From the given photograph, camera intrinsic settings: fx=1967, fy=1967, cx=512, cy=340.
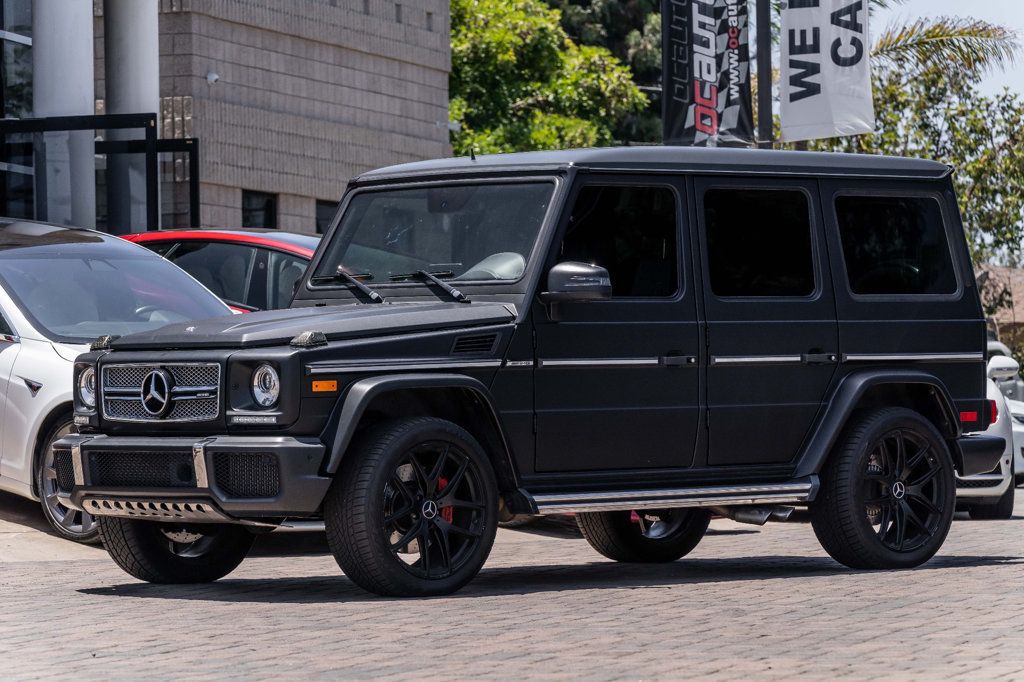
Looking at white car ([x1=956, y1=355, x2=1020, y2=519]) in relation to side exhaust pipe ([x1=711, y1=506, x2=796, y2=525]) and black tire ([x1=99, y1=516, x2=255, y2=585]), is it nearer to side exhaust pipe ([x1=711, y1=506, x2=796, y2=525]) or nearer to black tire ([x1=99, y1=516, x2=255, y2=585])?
side exhaust pipe ([x1=711, y1=506, x2=796, y2=525])

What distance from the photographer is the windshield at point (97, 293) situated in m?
11.9

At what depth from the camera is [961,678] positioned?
6.59m

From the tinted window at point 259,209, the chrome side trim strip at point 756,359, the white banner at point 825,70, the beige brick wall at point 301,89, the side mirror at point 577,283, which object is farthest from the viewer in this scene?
the tinted window at point 259,209

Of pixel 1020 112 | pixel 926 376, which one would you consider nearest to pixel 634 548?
pixel 926 376

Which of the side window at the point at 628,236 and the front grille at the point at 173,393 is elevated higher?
the side window at the point at 628,236

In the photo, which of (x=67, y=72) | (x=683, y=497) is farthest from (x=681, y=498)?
(x=67, y=72)

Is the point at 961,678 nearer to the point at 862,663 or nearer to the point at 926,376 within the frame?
the point at 862,663

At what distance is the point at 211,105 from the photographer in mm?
23938

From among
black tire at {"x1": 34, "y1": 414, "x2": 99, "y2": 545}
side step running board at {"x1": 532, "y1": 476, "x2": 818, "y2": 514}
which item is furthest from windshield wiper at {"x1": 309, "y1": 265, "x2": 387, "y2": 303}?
black tire at {"x1": 34, "y1": 414, "x2": 99, "y2": 545}

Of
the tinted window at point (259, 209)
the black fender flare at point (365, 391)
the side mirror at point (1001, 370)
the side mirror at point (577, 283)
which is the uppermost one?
the tinted window at point (259, 209)

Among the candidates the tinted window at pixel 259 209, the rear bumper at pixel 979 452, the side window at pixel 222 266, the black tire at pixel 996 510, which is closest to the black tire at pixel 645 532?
the rear bumper at pixel 979 452

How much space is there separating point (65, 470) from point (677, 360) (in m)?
2.97

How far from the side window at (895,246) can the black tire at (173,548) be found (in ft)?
11.5

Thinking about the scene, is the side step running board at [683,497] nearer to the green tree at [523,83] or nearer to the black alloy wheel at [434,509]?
the black alloy wheel at [434,509]
